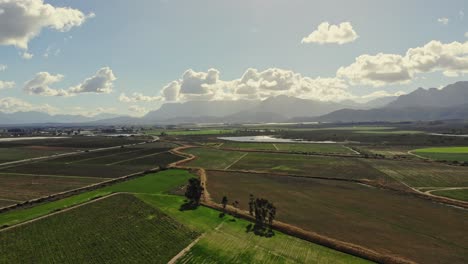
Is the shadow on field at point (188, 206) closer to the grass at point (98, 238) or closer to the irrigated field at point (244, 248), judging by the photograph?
the grass at point (98, 238)

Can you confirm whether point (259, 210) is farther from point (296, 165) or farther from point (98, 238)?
point (296, 165)

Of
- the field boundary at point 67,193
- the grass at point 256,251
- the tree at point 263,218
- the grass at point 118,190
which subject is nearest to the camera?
the grass at point 256,251

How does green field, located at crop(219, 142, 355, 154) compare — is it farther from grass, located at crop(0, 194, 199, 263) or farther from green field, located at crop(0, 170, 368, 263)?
grass, located at crop(0, 194, 199, 263)

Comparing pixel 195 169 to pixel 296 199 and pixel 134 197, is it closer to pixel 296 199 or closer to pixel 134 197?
pixel 134 197

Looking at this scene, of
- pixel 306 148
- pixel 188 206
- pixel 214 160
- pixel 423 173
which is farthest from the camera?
pixel 306 148

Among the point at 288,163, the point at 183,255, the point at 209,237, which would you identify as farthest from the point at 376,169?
the point at 183,255

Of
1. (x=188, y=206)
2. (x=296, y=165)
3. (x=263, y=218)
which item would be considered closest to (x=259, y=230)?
(x=263, y=218)

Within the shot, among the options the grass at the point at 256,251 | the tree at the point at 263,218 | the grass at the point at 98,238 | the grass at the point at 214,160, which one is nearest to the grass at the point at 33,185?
the grass at the point at 98,238
